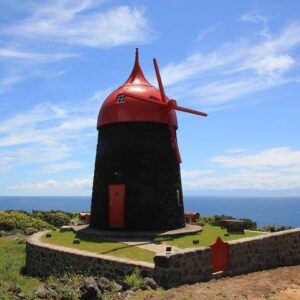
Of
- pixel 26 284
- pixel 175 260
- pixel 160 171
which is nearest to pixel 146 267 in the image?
pixel 175 260

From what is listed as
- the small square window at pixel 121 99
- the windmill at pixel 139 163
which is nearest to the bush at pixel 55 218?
the windmill at pixel 139 163

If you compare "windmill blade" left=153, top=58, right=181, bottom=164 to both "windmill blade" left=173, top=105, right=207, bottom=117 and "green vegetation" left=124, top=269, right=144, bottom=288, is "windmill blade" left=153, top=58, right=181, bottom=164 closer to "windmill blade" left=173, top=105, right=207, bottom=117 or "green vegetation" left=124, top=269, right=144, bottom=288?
"windmill blade" left=173, top=105, right=207, bottom=117

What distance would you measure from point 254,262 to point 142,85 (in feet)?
32.0

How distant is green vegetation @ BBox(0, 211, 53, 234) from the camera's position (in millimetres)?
26281

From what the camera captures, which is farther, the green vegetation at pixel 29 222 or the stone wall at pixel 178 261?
the green vegetation at pixel 29 222

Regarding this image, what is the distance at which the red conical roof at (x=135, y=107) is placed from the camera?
61.4 ft

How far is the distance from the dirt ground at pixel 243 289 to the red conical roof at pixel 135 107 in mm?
8515

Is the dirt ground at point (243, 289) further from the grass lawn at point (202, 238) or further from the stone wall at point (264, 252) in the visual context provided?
the grass lawn at point (202, 238)

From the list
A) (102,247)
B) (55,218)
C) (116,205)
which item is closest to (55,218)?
(55,218)

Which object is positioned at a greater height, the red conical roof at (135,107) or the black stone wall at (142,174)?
the red conical roof at (135,107)

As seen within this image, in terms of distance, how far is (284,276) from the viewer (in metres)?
12.2

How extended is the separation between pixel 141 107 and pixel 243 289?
10010mm

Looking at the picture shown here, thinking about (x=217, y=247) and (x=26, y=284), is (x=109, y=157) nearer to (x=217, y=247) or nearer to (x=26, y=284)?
(x=26, y=284)

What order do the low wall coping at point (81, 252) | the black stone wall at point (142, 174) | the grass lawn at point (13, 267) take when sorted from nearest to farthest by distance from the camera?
the low wall coping at point (81, 252) < the grass lawn at point (13, 267) < the black stone wall at point (142, 174)
